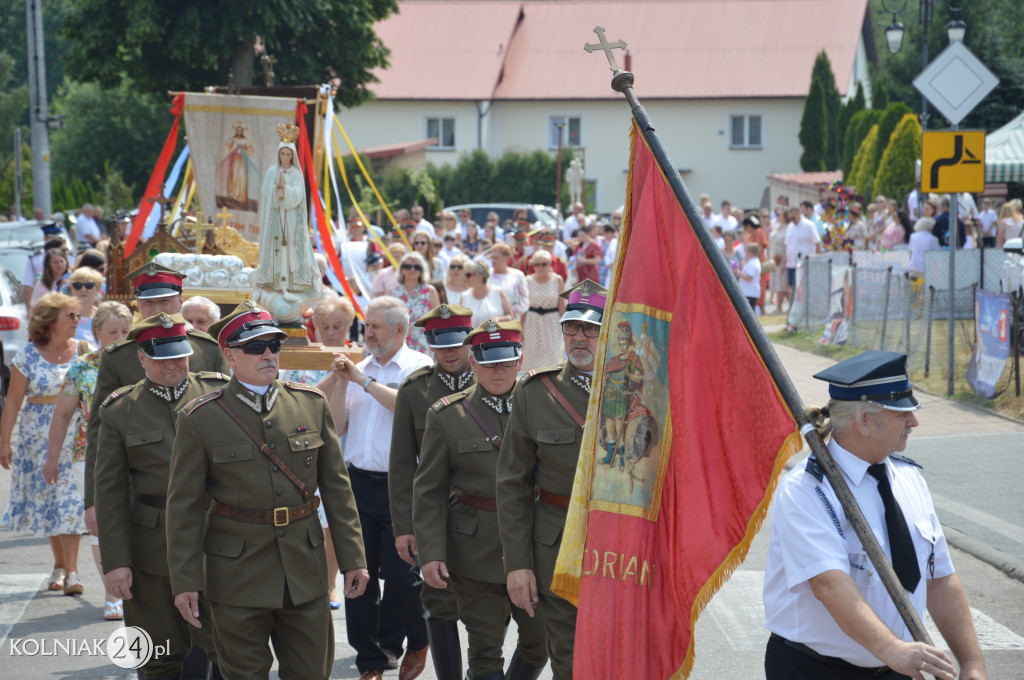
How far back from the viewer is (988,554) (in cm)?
857

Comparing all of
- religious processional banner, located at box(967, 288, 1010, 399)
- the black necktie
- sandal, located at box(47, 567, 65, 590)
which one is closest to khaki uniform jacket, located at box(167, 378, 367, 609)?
the black necktie

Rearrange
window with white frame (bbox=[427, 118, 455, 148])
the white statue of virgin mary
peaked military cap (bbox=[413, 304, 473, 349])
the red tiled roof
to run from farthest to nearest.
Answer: window with white frame (bbox=[427, 118, 455, 148]) → the red tiled roof → the white statue of virgin mary → peaked military cap (bbox=[413, 304, 473, 349])

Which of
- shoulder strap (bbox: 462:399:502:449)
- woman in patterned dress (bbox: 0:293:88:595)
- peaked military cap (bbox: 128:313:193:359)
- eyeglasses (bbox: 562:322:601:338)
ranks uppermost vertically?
eyeglasses (bbox: 562:322:601:338)

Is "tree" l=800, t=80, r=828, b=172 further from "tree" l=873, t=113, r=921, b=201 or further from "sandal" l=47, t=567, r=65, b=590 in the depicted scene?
"sandal" l=47, t=567, r=65, b=590

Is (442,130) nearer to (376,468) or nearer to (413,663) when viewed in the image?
(376,468)

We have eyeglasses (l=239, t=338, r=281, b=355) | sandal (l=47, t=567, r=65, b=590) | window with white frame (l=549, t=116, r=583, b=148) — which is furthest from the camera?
window with white frame (l=549, t=116, r=583, b=148)

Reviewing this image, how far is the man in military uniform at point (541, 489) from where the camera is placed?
5.20 meters

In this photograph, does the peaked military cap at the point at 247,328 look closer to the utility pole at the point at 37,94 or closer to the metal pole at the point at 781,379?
the metal pole at the point at 781,379

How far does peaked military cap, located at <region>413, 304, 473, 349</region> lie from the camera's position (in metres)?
6.36

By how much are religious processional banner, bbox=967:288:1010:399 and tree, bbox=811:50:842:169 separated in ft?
130

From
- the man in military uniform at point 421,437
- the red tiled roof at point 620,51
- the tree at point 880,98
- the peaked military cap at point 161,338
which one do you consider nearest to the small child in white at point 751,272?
the man in military uniform at point 421,437

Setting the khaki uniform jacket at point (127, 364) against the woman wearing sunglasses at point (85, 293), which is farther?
the woman wearing sunglasses at point (85, 293)

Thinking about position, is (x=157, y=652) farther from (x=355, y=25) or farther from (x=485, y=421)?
(x=355, y=25)

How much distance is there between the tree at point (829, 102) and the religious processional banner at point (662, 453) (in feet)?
166
